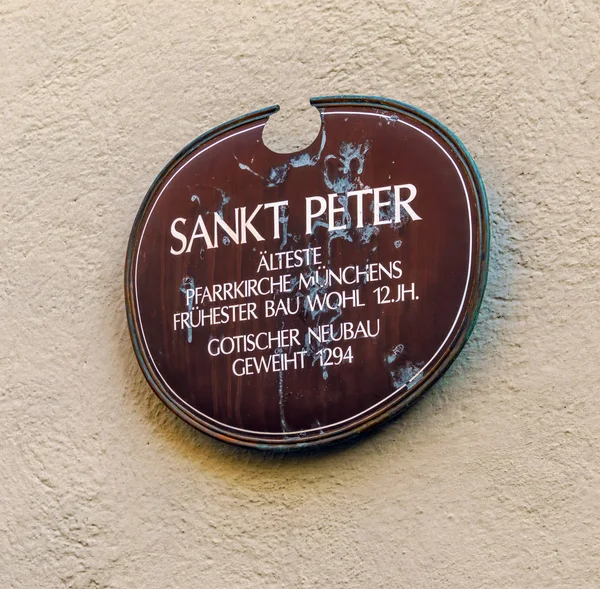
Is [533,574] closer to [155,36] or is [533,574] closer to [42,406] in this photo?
[42,406]

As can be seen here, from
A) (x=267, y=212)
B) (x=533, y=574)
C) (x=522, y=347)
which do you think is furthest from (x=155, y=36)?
(x=533, y=574)

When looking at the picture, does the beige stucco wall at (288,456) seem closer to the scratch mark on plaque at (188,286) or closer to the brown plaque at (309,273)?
the brown plaque at (309,273)

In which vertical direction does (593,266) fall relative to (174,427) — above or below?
above

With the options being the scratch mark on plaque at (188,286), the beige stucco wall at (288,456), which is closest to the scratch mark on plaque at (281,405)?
the beige stucco wall at (288,456)

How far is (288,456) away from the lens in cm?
460

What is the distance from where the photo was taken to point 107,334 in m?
5.02

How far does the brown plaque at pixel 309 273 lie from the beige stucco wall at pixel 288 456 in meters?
0.10

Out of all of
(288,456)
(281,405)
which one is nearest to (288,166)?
(281,405)

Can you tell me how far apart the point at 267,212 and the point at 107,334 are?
28.6 inches

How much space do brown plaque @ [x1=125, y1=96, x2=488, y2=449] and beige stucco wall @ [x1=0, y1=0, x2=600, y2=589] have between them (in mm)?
105

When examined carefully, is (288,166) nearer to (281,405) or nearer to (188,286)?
(188,286)

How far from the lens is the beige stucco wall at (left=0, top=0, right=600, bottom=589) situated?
4328 mm

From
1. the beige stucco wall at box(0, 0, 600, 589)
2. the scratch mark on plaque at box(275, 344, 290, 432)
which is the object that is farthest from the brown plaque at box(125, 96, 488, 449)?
the beige stucco wall at box(0, 0, 600, 589)

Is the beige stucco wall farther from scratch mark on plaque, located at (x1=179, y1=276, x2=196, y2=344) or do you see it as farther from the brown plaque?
scratch mark on plaque, located at (x1=179, y1=276, x2=196, y2=344)
